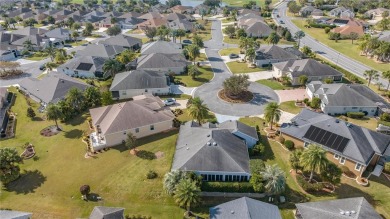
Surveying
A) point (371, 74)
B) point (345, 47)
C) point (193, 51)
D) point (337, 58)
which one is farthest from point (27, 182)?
point (345, 47)

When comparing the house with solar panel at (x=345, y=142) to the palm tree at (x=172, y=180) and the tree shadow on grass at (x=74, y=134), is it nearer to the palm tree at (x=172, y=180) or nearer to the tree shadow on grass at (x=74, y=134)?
the palm tree at (x=172, y=180)

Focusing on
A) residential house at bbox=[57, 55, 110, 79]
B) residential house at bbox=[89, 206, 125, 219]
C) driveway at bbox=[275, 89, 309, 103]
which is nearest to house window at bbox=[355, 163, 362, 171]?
driveway at bbox=[275, 89, 309, 103]

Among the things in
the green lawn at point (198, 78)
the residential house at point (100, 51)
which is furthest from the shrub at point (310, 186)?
the residential house at point (100, 51)

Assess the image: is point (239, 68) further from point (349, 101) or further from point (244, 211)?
point (244, 211)

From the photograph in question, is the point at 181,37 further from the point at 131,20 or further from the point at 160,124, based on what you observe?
the point at 160,124

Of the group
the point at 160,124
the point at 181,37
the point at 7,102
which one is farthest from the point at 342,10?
the point at 7,102

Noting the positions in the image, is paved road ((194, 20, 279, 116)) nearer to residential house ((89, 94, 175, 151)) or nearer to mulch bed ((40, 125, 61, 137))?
residential house ((89, 94, 175, 151))
